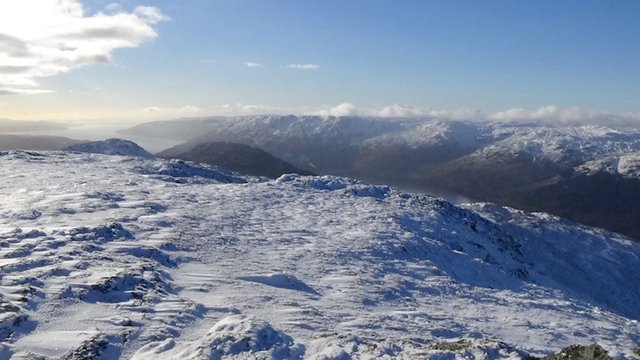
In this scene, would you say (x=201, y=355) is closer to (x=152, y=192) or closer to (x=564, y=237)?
(x=152, y=192)

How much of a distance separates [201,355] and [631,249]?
122823 mm

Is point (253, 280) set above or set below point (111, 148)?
below

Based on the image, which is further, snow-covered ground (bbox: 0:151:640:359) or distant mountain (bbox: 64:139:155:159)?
distant mountain (bbox: 64:139:155:159)

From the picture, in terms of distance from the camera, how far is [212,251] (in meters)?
34.5

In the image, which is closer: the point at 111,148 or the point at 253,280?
the point at 253,280

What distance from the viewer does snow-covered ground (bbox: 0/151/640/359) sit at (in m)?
18.6

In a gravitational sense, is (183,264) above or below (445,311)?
above

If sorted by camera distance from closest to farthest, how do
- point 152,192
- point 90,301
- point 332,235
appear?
point 90,301, point 332,235, point 152,192

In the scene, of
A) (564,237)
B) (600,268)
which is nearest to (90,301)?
(600,268)

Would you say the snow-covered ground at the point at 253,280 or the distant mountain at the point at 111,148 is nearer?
the snow-covered ground at the point at 253,280

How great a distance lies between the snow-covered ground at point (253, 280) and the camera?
18.6 metres

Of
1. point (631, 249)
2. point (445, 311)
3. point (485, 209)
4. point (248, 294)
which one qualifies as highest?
point (248, 294)

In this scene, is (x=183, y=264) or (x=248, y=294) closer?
(x=248, y=294)

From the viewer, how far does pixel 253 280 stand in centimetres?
2939
